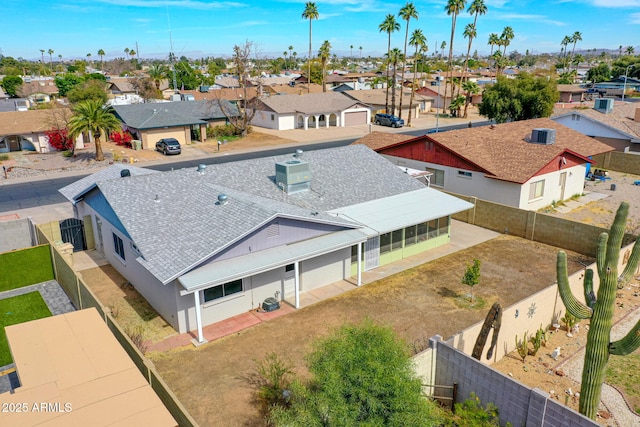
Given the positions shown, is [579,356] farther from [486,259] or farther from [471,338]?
[486,259]

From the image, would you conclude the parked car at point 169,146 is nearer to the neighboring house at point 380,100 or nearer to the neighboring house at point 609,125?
the neighboring house at point 380,100

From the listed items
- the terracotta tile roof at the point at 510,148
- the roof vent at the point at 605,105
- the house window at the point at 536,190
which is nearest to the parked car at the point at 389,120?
the roof vent at the point at 605,105

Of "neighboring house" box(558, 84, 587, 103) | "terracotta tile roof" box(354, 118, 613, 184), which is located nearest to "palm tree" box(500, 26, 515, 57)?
"neighboring house" box(558, 84, 587, 103)

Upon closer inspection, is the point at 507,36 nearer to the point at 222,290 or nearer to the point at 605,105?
the point at 605,105

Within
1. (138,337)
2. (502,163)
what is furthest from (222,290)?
(502,163)

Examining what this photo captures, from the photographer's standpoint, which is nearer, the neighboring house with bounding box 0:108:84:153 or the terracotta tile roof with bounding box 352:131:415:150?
the terracotta tile roof with bounding box 352:131:415:150

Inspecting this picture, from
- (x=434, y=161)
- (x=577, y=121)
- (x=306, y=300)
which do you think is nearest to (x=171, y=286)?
(x=306, y=300)

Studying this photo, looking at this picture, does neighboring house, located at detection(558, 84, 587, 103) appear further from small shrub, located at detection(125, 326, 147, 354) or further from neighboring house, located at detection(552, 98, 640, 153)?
small shrub, located at detection(125, 326, 147, 354)
